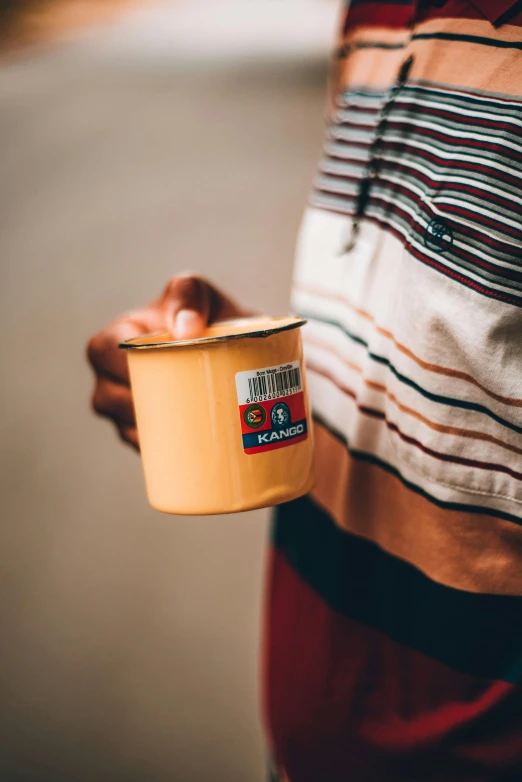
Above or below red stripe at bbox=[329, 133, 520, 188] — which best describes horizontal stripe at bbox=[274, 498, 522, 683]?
below

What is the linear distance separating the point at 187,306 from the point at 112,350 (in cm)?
11

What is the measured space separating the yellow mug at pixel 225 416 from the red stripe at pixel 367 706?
0.66ft

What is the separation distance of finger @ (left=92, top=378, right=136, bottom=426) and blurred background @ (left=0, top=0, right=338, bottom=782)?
32.3 inches

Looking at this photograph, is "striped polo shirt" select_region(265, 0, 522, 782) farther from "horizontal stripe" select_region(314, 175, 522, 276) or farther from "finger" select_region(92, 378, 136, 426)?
"finger" select_region(92, 378, 136, 426)

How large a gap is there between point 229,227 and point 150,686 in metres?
1.13

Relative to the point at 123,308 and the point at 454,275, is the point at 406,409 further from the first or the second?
the point at 123,308

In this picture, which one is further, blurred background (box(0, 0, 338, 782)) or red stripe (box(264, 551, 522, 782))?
blurred background (box(0, 0, 338, 782))

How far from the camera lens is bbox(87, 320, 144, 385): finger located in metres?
0.59

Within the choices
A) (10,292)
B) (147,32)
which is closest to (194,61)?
(147,32)

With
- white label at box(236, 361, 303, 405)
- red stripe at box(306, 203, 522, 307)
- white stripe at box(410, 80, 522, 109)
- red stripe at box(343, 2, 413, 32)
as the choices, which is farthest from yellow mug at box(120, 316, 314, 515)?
red stripe at box(343, 2, 413, 32)

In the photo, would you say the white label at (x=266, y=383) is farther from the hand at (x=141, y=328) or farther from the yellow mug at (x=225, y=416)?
the hand at (x=141, y=328)

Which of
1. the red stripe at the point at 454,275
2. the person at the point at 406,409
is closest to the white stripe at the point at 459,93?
the person at the point at 406,409

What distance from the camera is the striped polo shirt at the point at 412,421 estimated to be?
1.40 feet

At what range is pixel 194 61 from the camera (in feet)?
5.15
